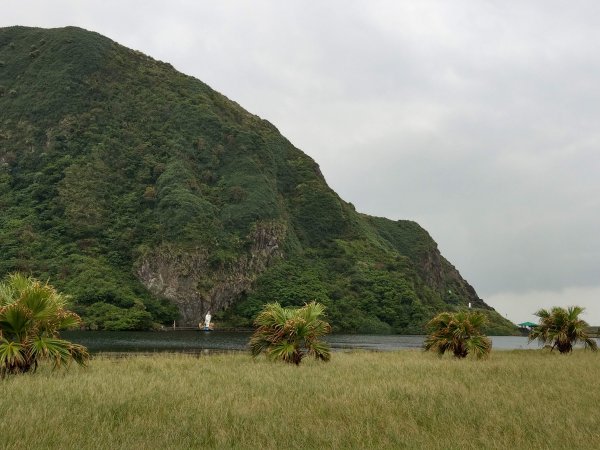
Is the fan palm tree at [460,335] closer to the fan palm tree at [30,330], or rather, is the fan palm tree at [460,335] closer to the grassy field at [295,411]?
the grassy field at [295,411]

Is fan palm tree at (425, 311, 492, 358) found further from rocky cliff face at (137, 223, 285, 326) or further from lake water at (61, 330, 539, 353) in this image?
rocky cliff face at (137, 223, 285, 326)

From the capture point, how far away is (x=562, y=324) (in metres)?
31.0

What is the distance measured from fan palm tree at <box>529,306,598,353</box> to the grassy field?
13.9 metres

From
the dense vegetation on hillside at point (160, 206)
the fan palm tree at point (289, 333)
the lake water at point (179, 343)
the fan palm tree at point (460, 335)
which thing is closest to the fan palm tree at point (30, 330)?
the fan palm tree at point (289, 333)

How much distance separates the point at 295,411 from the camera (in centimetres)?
1126

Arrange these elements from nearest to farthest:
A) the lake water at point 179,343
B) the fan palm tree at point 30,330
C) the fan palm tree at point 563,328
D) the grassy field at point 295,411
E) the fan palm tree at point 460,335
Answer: the grassy field at point 295,411, the fan palm tree at point 30,330, the fan palm tree at point 460,335, the fan palm tree at point 563,328, the lake water at point 179,343

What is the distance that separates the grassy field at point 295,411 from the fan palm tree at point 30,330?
687 millimetres

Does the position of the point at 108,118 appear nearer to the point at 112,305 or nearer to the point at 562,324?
the point at 112,305

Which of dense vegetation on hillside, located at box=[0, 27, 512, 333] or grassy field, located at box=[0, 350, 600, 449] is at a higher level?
dense vegetation on hillside, located at box=[0, 27, 512, 333]

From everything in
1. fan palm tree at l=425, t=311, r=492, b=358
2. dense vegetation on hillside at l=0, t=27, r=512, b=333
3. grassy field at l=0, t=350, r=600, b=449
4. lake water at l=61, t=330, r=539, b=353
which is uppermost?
dense vegetation on hillside at l=0, t=27, r=512, b=333

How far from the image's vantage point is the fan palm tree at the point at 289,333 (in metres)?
22.7

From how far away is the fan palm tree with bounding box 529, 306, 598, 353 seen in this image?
30562mm

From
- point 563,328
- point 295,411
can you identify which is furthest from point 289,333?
point 563,328

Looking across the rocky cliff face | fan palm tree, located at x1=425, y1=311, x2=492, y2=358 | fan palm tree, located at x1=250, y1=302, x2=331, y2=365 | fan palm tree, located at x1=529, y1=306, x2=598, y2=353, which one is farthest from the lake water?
the rocky cliff face
